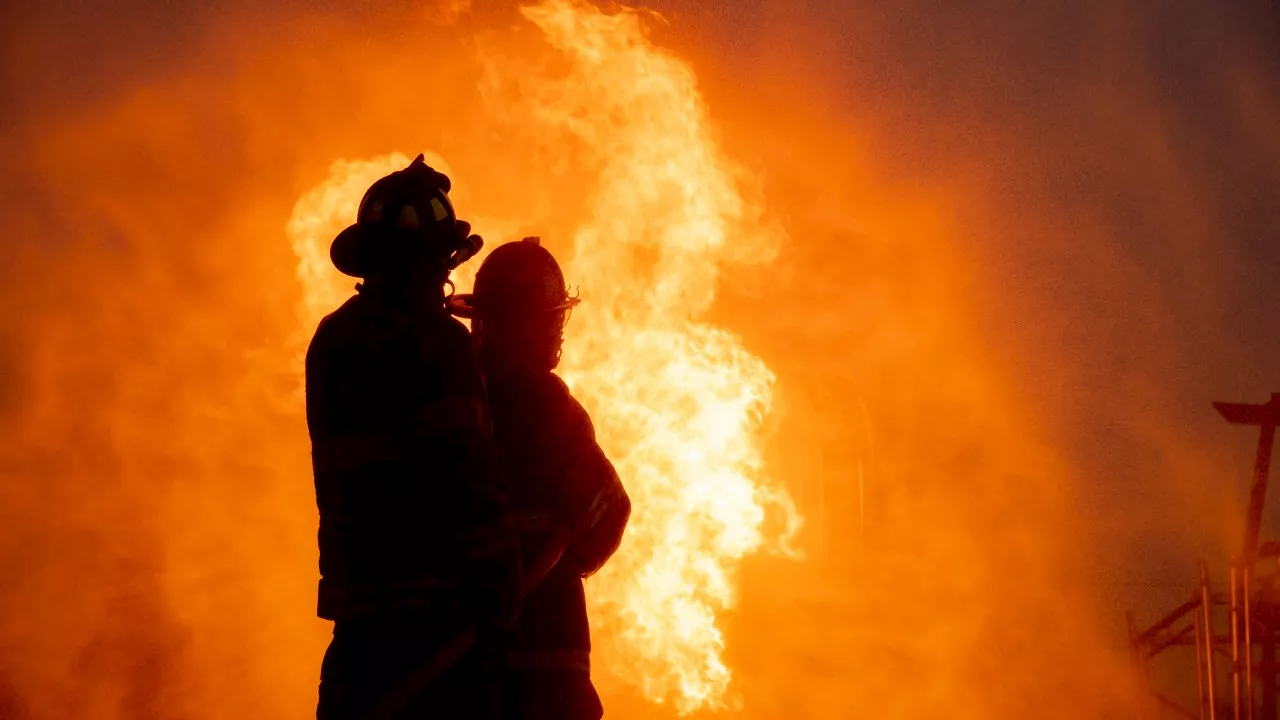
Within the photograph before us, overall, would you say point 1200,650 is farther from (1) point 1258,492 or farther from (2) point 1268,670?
(1) point 1258,492

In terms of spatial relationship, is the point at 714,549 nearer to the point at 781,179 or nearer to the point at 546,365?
the point at 781,179

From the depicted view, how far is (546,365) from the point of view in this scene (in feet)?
11.2

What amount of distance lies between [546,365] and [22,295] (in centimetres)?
824

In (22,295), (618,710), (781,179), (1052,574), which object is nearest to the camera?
(22,295)

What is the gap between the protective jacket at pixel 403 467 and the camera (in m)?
2.64

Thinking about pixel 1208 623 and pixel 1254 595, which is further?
pixel 1208 623

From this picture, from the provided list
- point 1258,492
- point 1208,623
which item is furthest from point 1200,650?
point 1258,492

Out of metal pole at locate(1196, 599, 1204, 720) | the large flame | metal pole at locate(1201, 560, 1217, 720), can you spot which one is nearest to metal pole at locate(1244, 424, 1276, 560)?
metal pole at locate(1201, 560, 1217, 720)

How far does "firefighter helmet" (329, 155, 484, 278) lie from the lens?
9.36 feet

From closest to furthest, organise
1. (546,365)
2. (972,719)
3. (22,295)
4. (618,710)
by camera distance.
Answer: (546,365), (22,295), (618,710), (972,719)

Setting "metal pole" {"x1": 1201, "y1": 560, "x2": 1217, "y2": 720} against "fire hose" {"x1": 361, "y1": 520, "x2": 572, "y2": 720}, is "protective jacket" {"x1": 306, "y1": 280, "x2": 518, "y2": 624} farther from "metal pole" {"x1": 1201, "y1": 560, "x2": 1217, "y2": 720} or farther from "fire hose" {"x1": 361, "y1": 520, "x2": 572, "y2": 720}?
"metal pole" {"x1": 1201, "y1": 560, "x2": 1217, "y2": 720}

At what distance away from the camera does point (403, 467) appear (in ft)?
8.90

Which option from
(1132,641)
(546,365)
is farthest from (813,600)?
(546,365)

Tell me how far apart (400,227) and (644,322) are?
6613 millimetres
